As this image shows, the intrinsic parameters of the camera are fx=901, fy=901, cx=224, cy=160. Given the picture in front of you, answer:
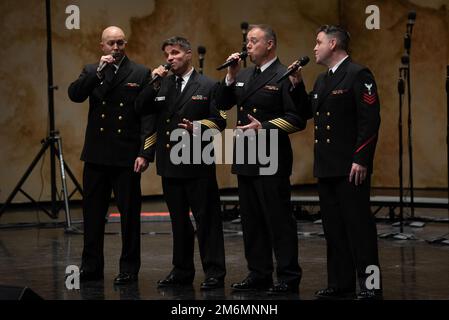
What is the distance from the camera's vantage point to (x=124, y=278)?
5.82 m

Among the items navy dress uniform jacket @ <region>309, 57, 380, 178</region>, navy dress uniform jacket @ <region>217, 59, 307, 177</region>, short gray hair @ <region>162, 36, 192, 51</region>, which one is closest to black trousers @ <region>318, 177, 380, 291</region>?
navy dress uniform jacket @ <region>309, 57, 380, 178</region>

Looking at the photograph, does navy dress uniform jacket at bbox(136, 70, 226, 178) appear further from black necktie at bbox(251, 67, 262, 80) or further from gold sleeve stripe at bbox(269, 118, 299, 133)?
gold sleeve stripe at bbox(269, 118, 299, 133)

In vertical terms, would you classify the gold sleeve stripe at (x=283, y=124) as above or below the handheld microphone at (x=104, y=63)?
below

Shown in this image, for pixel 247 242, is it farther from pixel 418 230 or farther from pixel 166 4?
pixel 166 4

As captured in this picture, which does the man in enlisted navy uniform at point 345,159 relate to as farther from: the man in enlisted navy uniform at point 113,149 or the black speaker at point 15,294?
the black speaker at point 15,294

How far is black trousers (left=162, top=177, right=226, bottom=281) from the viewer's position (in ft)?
18.6

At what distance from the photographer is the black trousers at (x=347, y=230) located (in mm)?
5023

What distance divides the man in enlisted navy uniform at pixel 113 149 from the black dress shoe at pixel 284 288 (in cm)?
103

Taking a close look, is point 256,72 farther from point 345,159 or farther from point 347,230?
point 347,230

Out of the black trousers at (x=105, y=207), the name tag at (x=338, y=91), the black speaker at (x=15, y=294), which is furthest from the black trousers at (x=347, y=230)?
the black speaker at (x=15, y=294)

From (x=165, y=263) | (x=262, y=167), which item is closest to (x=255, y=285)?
(x=262, y=167)

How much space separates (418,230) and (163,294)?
3811mm
